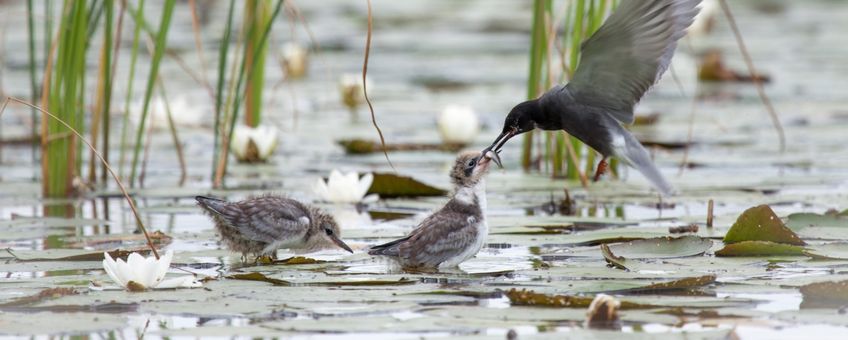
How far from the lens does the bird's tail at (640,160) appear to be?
17.6 ft

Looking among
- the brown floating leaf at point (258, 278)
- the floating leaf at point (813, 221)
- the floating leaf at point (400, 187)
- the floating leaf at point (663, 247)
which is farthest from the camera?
the floating leaf at point (400, 187)

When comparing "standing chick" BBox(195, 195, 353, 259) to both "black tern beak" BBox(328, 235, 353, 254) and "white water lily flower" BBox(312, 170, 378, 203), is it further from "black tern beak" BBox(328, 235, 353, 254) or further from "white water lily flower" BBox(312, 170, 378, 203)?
"white water lily flower" BBox(312, 170, 378, 203)

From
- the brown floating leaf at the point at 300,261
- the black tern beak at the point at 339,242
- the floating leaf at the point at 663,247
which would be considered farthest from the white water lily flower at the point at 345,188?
the floating leaf at the point at 663,247

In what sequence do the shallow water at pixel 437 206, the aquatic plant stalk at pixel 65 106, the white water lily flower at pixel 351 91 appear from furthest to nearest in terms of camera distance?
the white water lily flower at pixel 351 91 < the aquatic plant stalk at pixel 65 106 < the shallow water at pixel 437 206

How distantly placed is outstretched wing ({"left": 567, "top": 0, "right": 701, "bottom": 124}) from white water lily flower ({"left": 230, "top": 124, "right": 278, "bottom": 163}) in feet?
10.9

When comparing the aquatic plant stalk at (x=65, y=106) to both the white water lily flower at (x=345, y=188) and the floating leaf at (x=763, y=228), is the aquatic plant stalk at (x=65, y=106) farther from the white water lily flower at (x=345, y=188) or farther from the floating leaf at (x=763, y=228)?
the floating leaf at (x=763, y=228)

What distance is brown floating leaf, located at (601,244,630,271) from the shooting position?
202 inches

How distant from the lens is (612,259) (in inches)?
203

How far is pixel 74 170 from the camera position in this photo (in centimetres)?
752

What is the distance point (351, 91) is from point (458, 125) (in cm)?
309

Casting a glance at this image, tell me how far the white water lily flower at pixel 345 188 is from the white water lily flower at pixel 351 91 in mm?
5034

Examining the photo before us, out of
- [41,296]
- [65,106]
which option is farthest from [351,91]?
[41,296]

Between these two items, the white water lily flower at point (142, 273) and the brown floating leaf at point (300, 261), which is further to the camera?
the brown floating leaf at point (300, 261)

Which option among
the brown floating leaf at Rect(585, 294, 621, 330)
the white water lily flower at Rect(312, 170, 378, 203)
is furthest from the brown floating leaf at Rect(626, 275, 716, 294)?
the white water lily flower at Rect(312, 170, 378, 203)
